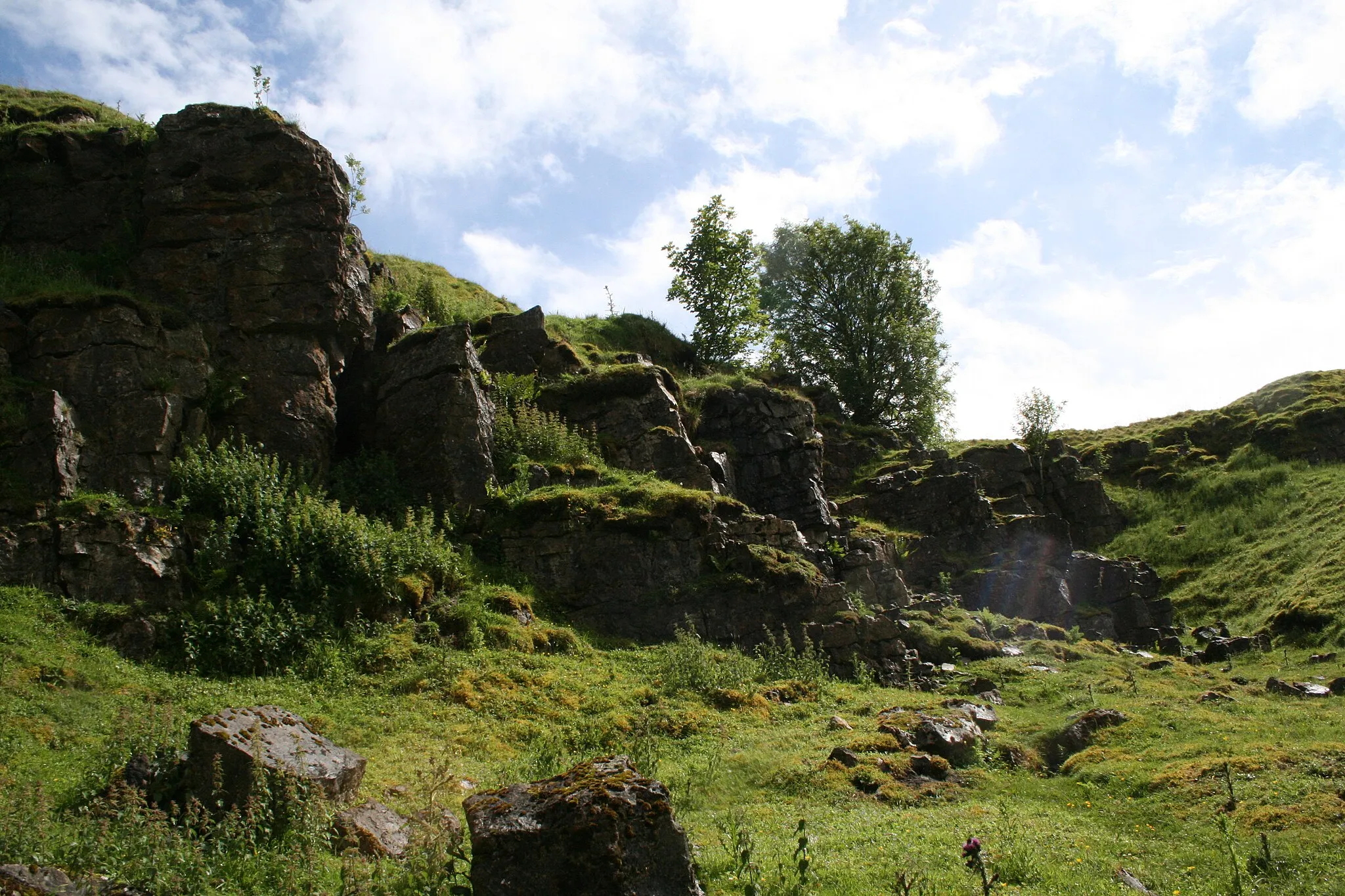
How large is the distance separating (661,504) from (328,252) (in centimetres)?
1032

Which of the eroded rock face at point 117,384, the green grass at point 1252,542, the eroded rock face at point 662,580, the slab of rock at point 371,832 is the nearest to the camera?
the slab of rock at point 371,832

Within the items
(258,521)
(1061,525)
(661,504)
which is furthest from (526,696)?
(1061,525)

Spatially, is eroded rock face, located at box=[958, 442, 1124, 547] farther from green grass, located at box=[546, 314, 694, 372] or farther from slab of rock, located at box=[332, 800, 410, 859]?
slab of rock, located at box=[332, 800, 410, 859]

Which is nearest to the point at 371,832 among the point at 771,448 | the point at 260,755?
the point at 260,755

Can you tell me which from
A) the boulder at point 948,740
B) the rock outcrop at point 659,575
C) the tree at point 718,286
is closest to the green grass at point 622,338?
Answer: the tree at point 718,286

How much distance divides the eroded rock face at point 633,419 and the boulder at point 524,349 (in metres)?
1.26

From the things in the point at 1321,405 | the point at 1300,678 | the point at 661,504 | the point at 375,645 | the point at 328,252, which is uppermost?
the point at 328,252

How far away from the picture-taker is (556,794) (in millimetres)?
7383

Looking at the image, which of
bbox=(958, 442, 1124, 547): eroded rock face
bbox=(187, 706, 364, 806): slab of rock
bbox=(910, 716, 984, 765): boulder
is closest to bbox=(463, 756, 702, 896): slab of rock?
bbox=(187, 706, 364, 806): slab of rock

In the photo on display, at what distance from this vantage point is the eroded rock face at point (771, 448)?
28922mm

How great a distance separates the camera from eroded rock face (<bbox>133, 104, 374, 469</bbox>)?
64.4ft

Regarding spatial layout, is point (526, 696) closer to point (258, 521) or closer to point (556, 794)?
point (258, 521)

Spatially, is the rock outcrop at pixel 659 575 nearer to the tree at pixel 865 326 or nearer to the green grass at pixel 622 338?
the green grass at pixel 622 338

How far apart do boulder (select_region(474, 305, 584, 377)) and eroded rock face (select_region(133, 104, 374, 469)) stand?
5.29m
